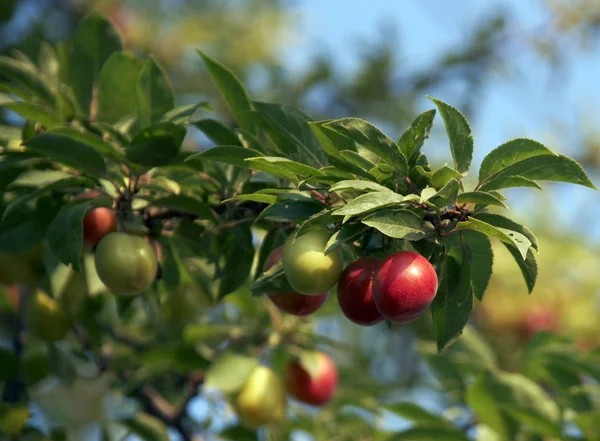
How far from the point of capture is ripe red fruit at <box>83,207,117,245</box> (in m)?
1.34

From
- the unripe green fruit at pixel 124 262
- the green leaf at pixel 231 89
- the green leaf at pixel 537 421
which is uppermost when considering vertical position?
the green leaf at pixel 231 89

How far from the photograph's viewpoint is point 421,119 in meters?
1.10

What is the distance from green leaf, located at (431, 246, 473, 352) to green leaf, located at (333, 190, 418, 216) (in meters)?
0.17

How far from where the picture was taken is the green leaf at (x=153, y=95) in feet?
4.69

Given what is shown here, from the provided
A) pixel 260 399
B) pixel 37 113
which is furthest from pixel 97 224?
pixel 260 399

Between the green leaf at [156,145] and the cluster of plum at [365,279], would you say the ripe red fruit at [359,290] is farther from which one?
the green leaf at [156,145]

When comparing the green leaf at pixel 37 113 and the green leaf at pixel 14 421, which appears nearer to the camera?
the green leaf at pixel 37 113

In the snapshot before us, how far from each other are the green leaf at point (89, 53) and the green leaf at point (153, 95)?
0.85ft

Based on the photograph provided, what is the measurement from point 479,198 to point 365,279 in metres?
0.19

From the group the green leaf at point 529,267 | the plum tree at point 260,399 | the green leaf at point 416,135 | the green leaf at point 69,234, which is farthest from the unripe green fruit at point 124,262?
the plum tree at point 260,399

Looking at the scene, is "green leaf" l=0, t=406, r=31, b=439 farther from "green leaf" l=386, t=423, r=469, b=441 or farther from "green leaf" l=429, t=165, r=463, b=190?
"green leaf" l=429, t=165, r=463, b=190

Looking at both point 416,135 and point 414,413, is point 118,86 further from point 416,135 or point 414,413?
point 414,413

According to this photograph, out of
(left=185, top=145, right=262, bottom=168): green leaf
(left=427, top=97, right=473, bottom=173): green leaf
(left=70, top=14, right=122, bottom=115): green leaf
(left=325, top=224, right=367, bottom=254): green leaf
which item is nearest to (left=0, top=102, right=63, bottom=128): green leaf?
(left=70, top=14, right=122, bottom=115): green leaf

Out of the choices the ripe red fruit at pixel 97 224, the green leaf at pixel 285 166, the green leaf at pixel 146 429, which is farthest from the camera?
the green leaf at pixel 146 429
